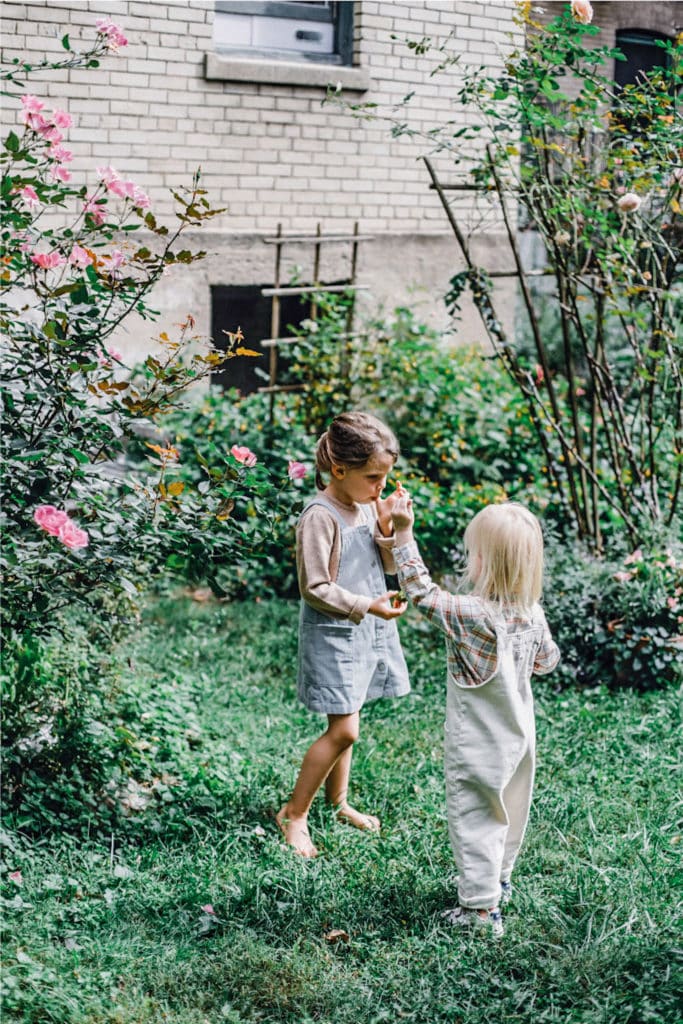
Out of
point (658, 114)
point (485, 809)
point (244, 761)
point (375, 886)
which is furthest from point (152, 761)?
point (658, 114)

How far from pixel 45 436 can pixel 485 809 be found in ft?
5.68

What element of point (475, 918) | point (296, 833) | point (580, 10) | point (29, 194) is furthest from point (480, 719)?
point (580, 10)

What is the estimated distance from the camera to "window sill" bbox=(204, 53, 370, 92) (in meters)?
7.26

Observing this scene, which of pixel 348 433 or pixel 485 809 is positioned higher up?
pixel 348 433

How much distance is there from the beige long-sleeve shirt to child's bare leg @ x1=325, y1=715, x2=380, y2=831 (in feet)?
2.14

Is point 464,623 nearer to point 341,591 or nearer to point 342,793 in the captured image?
point 341,591

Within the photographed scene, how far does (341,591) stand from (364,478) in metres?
0.38

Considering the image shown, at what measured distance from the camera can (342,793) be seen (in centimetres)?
402

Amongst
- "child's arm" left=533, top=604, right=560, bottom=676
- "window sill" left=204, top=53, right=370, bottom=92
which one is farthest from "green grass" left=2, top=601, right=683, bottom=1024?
"window sill" left=204, top=53, right=370, bottom=92

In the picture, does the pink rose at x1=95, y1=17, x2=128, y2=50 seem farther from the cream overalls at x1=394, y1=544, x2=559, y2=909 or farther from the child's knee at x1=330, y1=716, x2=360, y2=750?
the child's knee at x1=330, y1=716, x2=360, y2=750

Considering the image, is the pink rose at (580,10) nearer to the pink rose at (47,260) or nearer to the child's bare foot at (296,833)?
the pink rose at (47,260)

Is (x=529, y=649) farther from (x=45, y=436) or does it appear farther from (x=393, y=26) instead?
(x=393, y=26)

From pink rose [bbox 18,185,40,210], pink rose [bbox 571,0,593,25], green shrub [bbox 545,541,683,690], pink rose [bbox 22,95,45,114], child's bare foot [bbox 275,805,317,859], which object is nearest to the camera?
pink rose [bbox 18,185,40,210]

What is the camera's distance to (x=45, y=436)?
131 inches
